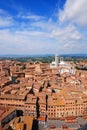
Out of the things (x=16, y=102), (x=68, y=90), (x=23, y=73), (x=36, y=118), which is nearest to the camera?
(x=36, y=118)

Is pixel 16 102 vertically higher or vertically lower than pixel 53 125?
higher

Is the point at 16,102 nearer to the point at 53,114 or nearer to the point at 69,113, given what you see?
the point at 53,114

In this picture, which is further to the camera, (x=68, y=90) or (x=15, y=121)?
(x=68, y=90)

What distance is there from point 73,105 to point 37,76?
84.0 ft

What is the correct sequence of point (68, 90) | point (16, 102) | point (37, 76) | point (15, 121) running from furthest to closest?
point (37, 76) < point (68, 90) < point (16, 102) < point (15, 121)

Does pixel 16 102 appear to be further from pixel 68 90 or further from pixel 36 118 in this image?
pixel 68 90

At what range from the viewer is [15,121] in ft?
79.9

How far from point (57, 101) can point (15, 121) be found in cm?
953

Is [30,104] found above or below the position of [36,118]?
above

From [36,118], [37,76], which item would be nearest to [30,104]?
[36,118]

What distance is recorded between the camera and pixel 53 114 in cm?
3039

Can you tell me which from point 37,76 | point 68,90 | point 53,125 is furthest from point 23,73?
point 53,125

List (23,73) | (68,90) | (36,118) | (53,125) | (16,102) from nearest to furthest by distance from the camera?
(53,125) < (36,118) < (16,102) < (68,90) < (23,73)

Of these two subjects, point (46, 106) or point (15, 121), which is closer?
point (15, 121)
